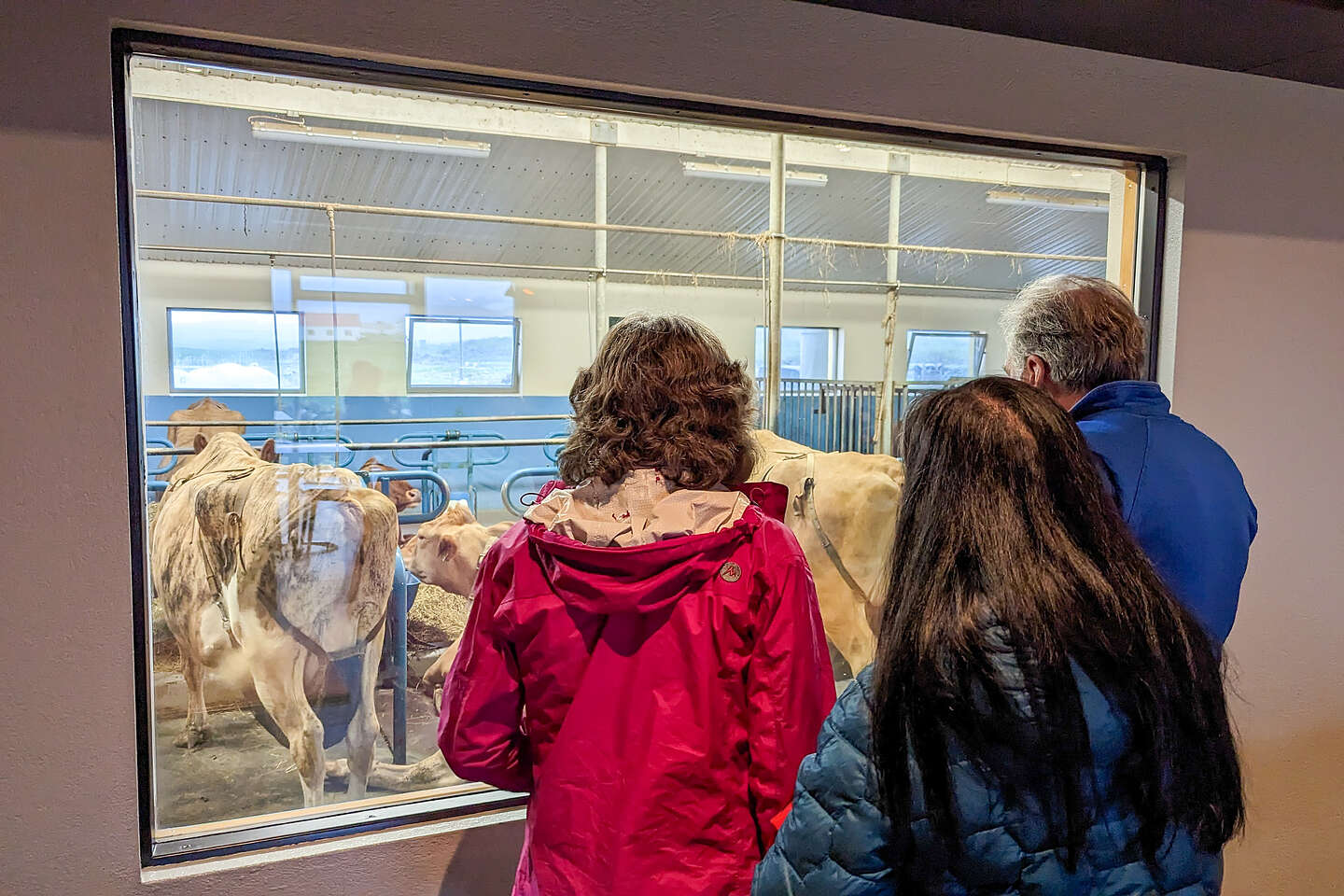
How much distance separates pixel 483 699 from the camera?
4.08 ft

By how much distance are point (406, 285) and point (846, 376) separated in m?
1.10

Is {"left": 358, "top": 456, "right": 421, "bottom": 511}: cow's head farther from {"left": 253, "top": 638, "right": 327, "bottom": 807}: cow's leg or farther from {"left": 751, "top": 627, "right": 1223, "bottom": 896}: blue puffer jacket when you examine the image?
{"left": 751, "top": 627, "right": 1223, "bottom": 896}: blue puffer jacket

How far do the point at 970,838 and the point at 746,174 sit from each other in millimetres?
1623

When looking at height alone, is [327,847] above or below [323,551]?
below

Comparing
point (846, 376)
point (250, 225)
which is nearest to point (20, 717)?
point (250, 225)

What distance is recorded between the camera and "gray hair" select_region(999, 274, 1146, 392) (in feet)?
4.92

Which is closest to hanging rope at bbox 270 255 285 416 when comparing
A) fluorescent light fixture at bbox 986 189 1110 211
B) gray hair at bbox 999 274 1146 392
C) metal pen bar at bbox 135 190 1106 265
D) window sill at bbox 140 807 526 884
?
metal pen bar at bbox 135 190 1106 265

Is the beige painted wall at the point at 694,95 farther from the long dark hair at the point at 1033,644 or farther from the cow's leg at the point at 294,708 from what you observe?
the long dark hair at the point at 1033,644

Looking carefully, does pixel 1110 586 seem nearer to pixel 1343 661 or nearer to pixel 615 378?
pixel 615 378

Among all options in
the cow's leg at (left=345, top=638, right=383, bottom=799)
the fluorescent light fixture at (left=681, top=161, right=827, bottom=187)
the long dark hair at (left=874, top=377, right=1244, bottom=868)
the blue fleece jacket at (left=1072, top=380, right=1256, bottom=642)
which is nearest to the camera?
the long dark hair at (left=874, top=377, right=1244, bottom=868)

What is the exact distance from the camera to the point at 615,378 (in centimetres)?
122

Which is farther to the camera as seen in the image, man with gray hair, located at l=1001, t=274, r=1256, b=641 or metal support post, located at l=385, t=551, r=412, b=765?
metal support post, located at l=385, t=551, r=412, b=765

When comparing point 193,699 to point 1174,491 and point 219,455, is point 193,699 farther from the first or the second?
point 1174,491

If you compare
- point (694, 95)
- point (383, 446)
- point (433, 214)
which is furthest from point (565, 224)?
point (383, 446)
